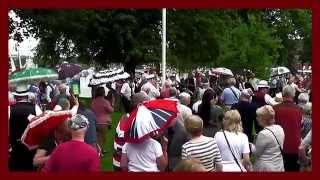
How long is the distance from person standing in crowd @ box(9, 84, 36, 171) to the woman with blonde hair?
2793 mm

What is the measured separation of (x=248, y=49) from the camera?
5509 centimetres

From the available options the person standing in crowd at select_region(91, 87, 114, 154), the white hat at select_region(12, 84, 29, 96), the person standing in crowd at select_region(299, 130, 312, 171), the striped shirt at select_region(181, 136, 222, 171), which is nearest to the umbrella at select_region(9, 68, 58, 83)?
the person standing in crowd at select_region(91, 87, 114, 154)

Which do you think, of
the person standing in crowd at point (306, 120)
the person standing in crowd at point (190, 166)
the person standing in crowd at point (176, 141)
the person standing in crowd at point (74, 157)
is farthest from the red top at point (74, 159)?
the person standing in crowd at point (306, 120)

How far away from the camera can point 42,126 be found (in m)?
7.16

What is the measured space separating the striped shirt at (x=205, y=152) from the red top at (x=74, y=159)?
155cm

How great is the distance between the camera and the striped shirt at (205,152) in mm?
7590

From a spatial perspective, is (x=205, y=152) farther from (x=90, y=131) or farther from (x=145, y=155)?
(x=90, y=131)

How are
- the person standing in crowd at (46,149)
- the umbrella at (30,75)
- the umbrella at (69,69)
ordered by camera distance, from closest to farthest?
the person standing in crowd at (46,149) < the umbrella at (30,75) < the umbrella at (69,69)

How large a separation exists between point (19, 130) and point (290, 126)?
4.04m

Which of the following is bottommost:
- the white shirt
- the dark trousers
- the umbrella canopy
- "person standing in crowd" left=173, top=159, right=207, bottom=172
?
the umbrella canopy

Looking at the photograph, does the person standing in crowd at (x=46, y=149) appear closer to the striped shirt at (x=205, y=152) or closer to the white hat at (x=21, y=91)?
the striped shirt at (x=205, y=152)

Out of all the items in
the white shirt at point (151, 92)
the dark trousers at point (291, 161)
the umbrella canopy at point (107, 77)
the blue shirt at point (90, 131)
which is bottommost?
the umbrella canopy at point (107, 77)

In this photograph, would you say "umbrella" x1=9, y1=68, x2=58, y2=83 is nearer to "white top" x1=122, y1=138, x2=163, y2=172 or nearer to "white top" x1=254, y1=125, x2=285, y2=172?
"white top" x1=122, y1=138, x2=163, y2=172

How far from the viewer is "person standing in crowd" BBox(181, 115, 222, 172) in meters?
7.60
